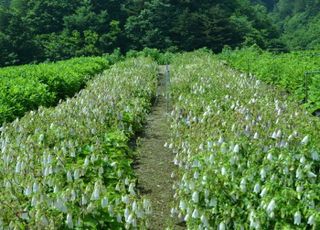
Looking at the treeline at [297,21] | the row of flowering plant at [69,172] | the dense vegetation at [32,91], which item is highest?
the row of flowering plant at [69,172]

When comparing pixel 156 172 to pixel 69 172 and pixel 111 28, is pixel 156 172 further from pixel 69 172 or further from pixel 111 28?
pixel 111 28

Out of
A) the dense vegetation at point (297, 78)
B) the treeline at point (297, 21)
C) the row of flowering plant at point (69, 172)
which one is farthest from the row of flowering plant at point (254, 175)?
the treeline at point (297, 21)

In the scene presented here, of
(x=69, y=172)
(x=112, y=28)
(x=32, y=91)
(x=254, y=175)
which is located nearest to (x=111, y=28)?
(x=112, y=28)

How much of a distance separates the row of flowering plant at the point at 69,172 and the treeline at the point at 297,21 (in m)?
45.9

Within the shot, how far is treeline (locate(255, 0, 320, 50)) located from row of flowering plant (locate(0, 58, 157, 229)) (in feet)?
151

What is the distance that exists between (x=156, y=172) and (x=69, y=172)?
11.3 feet

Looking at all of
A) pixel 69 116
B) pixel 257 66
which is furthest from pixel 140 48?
pixel 69 116

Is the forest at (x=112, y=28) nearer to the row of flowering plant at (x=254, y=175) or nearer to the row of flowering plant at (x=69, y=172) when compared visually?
the row of flowering plant at (x=69, y=172)

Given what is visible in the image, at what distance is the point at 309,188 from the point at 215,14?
169 ft

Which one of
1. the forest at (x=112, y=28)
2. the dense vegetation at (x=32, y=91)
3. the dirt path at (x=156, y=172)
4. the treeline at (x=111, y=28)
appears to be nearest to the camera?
the dirt path at (x=156, y=172)

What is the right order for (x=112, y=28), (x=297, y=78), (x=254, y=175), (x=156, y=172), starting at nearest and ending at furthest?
(x=254, y=175) → (x=156, y=172) → (x=297, y=78) → (x=112, y=28)

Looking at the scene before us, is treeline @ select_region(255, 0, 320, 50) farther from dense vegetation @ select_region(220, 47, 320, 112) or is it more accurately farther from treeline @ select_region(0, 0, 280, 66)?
dense vegetation @ select_region(220, 47, 320, 112)

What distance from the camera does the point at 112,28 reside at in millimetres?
52750

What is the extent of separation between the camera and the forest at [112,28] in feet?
157
